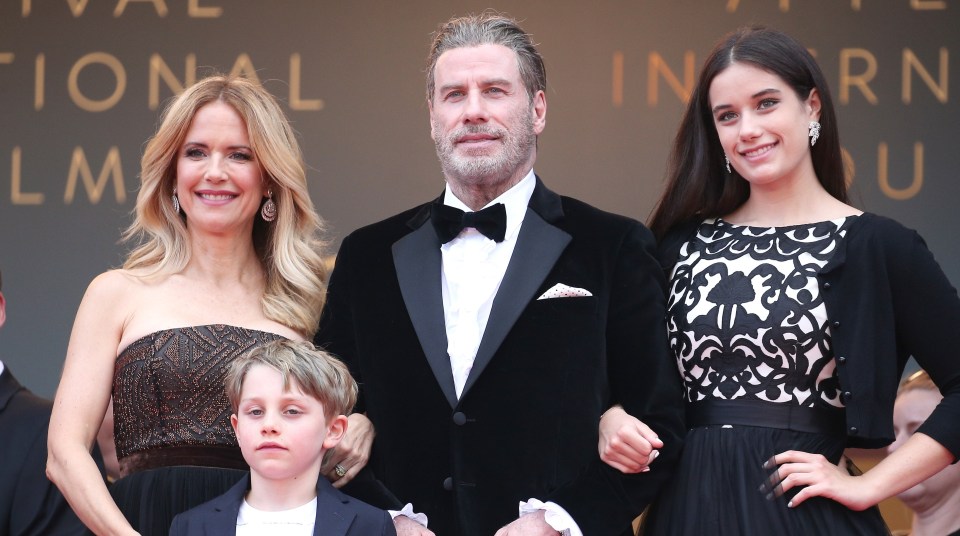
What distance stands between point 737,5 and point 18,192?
124 inches

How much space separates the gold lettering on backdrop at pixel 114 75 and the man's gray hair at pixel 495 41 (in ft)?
9.71

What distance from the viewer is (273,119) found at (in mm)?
3945

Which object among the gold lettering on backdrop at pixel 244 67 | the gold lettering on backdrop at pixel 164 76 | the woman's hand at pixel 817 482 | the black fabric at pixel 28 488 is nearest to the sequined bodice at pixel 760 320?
the woman's hand at pixel 817 482

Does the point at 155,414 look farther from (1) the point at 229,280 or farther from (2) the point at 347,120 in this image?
(2) the point at 347,120

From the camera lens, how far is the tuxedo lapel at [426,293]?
136 inches

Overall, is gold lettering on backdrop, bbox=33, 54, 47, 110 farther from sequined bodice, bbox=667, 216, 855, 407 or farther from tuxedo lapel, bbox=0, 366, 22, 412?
sequined bodice, bbox=667, 216, 855, 407

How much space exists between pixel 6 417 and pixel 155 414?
0.63 m

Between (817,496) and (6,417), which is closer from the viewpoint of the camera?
(817,496)

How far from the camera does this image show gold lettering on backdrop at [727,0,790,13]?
20.1 ft

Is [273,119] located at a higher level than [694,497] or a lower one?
higher

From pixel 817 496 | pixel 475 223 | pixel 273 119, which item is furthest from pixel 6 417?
pixel 817 496

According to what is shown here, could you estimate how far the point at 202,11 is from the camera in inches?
250

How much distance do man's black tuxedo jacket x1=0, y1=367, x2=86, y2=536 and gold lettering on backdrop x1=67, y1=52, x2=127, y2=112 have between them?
261 cm

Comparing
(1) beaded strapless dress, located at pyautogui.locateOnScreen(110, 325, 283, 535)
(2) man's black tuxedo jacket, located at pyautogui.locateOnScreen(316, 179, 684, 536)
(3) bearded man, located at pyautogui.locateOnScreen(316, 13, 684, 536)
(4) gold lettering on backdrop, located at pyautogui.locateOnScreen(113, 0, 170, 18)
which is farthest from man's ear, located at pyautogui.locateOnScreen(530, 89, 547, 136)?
(4) gold lettering on backdrop, located at pyautogui.locateOnScreen(113, 0, 170, 18)
